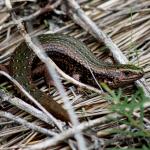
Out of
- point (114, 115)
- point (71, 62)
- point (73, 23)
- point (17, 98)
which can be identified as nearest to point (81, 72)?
point (71, 62)

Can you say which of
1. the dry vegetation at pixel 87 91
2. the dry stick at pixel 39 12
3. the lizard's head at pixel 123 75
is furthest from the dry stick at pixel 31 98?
the lizard's head at pixel 123 75

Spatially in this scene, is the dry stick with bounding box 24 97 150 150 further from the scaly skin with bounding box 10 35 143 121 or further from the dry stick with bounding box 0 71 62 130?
the scaly skin with bounding box 10 35 143 121

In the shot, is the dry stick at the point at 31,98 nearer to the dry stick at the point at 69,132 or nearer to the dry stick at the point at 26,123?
the dry stick at the point at 26,123

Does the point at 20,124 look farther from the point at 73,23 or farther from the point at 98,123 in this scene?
the point at 73,23

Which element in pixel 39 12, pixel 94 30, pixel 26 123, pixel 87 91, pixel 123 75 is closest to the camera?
pixel 26 123

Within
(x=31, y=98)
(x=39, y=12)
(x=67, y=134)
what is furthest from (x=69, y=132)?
(x=39, y=12)

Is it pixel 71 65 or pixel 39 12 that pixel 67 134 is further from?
pixel 39 12
